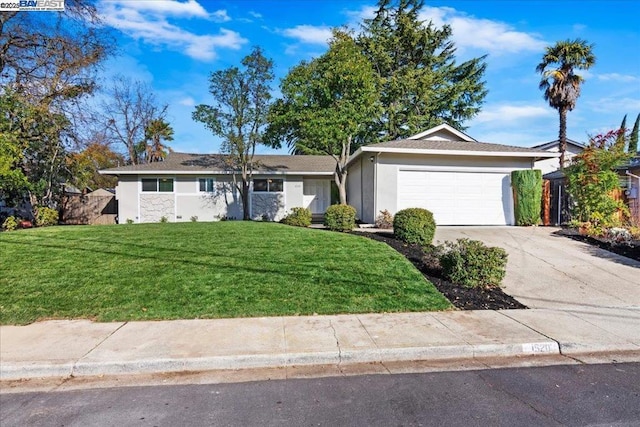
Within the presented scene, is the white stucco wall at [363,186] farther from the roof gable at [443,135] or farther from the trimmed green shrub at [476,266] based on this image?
the trimmed green shrub at [476,266]

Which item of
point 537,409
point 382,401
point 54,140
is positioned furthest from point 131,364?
point 54,140

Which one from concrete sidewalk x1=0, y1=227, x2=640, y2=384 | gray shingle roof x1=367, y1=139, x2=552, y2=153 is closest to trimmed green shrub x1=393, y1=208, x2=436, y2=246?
concrete sidewalk x1=0, y1=227, x2=640, y2=384

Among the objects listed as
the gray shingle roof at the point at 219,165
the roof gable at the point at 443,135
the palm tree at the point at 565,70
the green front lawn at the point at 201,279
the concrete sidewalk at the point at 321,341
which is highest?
the palm tree at the point at 565,70

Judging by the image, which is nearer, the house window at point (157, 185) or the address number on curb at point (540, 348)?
the address number on curb at point (540, 348)

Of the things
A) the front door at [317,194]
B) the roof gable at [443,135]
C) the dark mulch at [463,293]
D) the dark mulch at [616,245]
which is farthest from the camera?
the front door at [317,194]

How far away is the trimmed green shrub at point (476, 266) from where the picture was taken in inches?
275

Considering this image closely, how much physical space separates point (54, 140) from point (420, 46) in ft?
89.7

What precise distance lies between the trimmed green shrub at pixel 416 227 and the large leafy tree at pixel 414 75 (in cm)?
2063

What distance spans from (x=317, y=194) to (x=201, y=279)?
15.7m

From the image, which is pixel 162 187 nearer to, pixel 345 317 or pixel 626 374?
pixel 345 317

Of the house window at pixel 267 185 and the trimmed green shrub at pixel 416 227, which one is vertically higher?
the house window at pixel 267 185

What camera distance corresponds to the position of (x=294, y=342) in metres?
4.57

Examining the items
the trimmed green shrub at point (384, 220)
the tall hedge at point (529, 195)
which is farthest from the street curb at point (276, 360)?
the tall hedge at point (529, 195)

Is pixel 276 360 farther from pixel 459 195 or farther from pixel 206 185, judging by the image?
pixel 206 185
